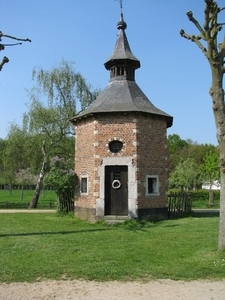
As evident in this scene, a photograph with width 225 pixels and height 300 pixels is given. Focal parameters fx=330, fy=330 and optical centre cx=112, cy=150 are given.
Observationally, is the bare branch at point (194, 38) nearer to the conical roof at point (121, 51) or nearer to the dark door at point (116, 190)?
the dark door at point (116, 190)

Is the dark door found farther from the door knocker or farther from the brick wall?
the brick wall

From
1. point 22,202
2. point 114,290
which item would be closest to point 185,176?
point 22,202

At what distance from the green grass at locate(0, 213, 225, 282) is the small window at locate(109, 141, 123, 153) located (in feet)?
12.9

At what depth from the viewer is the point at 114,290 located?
6.10m

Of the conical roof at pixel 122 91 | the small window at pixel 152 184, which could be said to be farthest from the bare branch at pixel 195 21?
the small window at pixel 152 184

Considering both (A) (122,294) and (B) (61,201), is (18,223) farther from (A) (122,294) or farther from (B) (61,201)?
(A) (122,294)

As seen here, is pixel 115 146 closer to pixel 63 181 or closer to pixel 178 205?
pixel 63 181

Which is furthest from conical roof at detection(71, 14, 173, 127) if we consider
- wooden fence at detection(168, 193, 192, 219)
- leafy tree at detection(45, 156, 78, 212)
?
wooden fence at detection(168, 193, 192, 219)

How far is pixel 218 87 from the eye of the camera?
368 inches

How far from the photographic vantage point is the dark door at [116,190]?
1573cm

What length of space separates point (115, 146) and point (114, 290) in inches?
413

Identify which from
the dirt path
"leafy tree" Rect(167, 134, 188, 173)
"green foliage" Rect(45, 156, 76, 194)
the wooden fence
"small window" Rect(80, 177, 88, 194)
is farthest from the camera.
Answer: "leafy tree" Rect(167, 134, 188, 173)

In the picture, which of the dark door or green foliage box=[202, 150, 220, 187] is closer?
the dark door

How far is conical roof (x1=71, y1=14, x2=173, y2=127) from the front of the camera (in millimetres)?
16331
